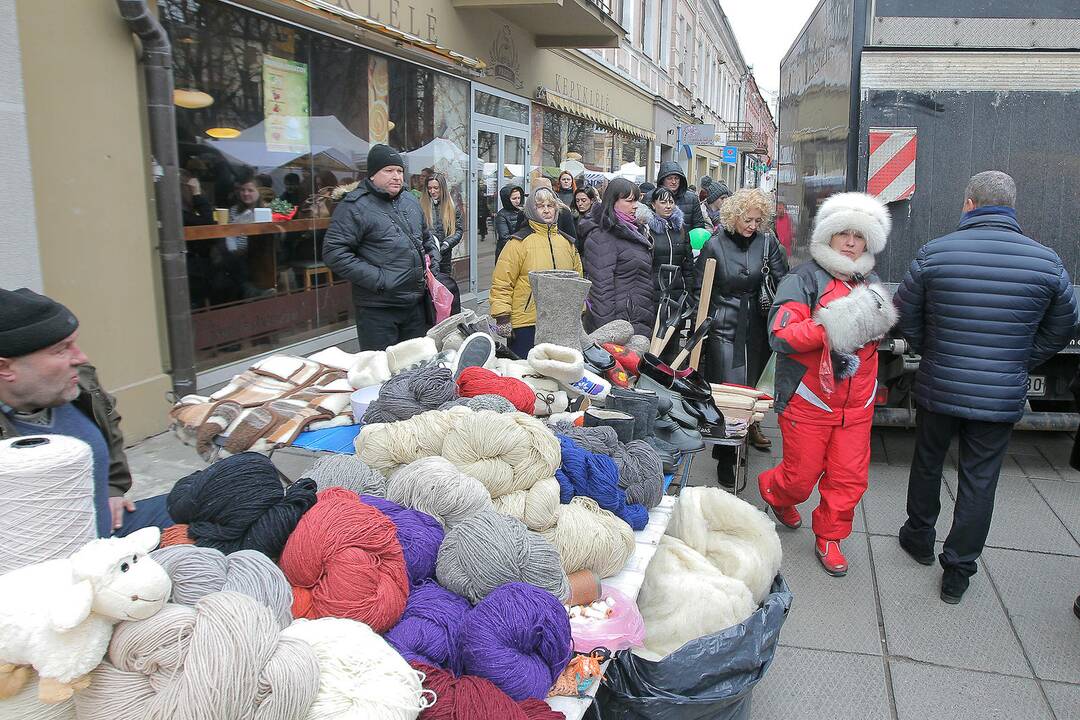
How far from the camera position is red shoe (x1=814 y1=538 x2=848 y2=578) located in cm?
384

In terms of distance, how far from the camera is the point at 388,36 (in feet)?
25.1

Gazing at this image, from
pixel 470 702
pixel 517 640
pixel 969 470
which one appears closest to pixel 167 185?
pixel 517 640

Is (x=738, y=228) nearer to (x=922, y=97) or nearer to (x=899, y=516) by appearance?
(x=922, y=97)

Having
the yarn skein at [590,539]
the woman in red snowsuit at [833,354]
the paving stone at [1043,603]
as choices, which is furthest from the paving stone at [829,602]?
the yarn skein at [590,539]

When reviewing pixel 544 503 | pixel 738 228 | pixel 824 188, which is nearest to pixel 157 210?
pixel 738 228

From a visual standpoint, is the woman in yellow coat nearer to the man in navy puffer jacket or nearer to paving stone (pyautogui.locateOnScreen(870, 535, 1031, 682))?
the man in navy puffer jacket

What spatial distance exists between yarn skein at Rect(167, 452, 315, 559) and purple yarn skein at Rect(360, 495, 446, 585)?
210 mm

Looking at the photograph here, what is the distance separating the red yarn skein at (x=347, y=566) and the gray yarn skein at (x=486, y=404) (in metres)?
0.72

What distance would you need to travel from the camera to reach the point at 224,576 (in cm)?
166

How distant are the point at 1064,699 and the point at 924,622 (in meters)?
0.59

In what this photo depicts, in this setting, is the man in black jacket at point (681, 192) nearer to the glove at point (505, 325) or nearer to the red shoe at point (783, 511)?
the glove at point (505, 325)

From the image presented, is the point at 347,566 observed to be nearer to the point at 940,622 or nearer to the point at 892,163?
the point at 940,622

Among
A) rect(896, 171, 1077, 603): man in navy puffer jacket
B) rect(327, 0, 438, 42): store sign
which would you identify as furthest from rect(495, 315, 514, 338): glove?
rect(327, 0, 438, 42): store sign

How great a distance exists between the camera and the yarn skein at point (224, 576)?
5.22 ft
